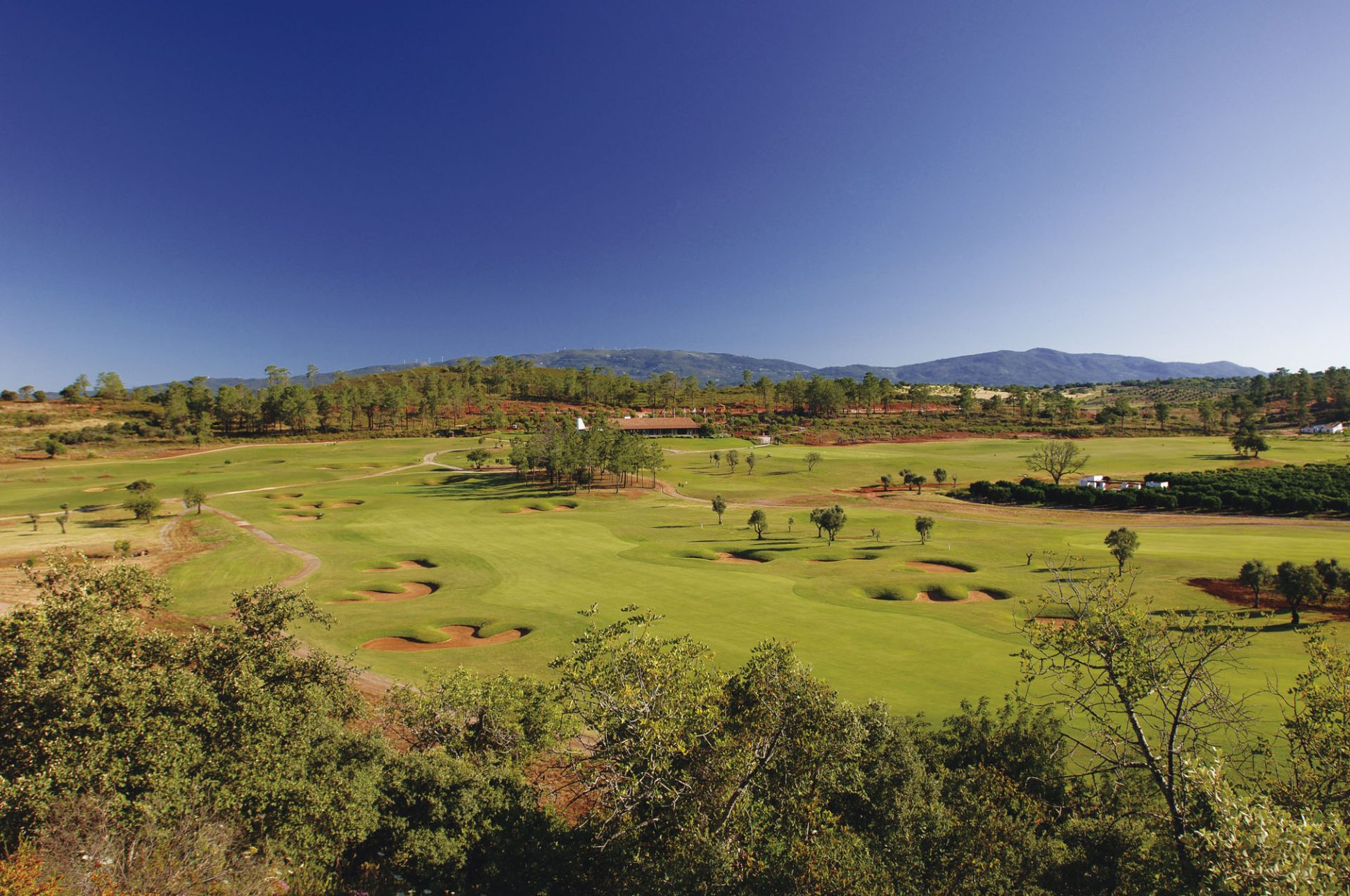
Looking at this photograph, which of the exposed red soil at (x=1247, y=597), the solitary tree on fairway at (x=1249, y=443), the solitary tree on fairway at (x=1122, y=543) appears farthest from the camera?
the solitary tree on fairway at (x=1249, y=443)

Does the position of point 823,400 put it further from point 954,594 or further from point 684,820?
point 684,820

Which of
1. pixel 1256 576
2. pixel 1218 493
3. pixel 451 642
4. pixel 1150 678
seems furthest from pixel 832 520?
pixel 1218 493

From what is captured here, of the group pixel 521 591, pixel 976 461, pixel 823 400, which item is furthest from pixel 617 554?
pixel 823 400

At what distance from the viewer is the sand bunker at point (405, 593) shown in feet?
135

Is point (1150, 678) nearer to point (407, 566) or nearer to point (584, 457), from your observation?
point (407, 566)

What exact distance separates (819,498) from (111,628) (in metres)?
76.7

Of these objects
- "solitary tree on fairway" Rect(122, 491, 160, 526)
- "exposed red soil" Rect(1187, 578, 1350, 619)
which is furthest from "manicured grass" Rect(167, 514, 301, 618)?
"exposed red soil" Rect(1187, 578, 1350, 619)

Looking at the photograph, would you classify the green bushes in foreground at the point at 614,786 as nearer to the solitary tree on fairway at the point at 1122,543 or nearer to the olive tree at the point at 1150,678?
the olive tree at the point at 1150,678

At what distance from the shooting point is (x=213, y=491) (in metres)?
85.8

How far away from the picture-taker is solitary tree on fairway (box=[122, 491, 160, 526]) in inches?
2539

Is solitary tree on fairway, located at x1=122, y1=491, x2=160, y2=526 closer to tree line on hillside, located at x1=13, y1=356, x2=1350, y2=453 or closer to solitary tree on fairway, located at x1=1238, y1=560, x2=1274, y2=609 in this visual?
tree line on hillside, located at x1=13, y1=356, x2=1350, y2=453

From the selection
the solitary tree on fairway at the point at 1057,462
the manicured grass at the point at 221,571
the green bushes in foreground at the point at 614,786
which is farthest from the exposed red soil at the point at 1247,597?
the manicured grass at the point at 221,571

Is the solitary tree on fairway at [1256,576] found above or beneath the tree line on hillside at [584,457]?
beneath

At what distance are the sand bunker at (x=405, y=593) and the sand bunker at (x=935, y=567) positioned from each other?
126 feet
